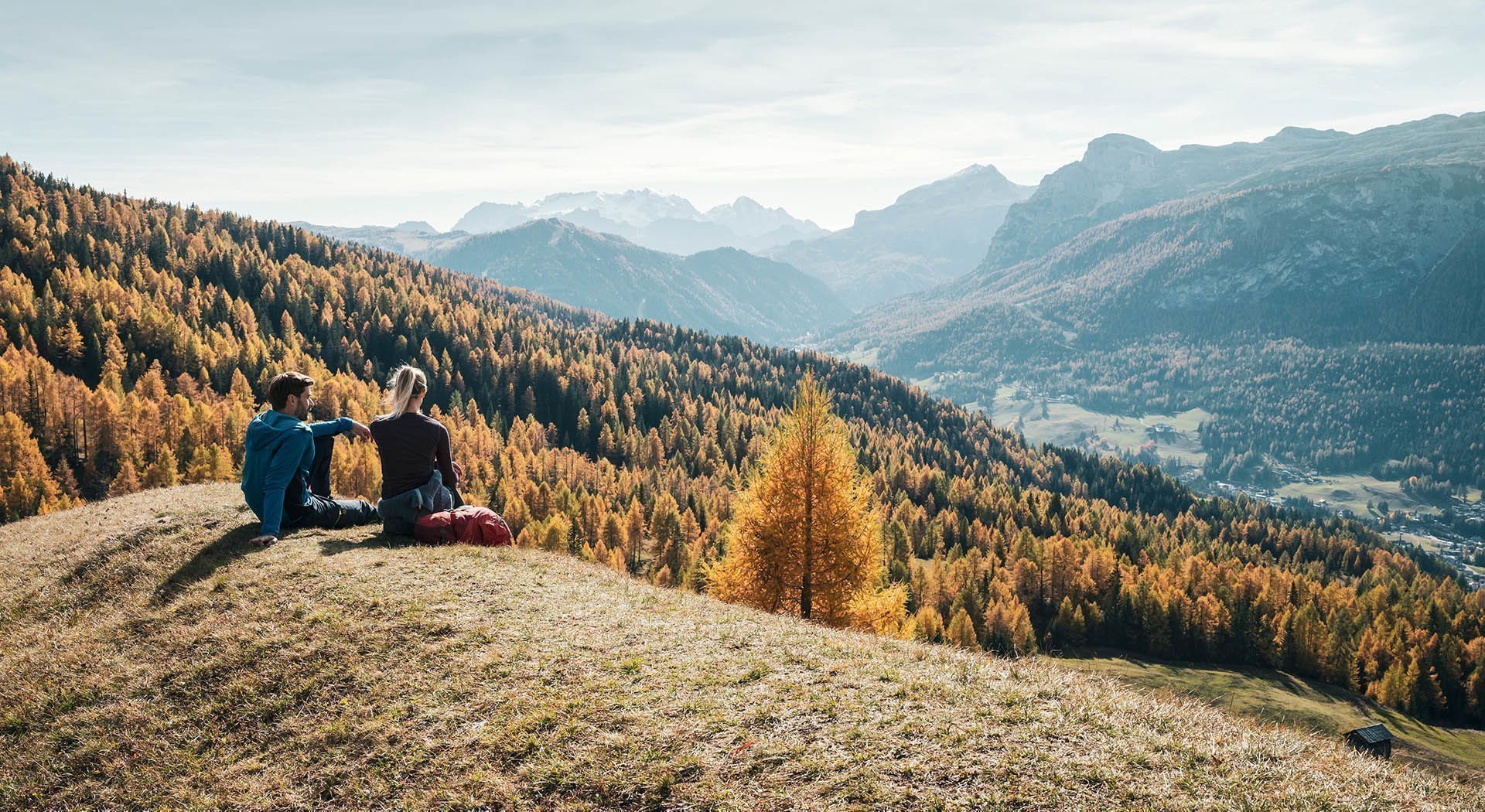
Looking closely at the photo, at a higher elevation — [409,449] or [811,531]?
[409,449]

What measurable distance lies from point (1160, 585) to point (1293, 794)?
403 ft

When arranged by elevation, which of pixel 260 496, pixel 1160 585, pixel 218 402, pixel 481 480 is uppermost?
pixel 260 496

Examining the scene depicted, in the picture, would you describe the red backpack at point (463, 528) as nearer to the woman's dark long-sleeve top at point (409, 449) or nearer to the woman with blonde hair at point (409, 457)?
the woman with blonde hair at point (409, 457)

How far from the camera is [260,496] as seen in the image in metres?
19.1

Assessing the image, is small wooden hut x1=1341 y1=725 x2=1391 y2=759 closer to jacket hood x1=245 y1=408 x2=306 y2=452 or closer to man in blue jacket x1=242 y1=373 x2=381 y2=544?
man in blue jacket x1=242 y1=373 x2=381 y2=544

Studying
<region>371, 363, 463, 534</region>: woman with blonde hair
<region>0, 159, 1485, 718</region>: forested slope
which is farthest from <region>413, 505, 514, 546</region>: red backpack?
<region>0, 159, 1485, 718</region>: forested slope

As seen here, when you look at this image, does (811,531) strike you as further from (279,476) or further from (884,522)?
(884,522)

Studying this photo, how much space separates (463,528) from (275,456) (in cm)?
496

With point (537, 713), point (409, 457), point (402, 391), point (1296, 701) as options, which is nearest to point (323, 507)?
point (409, 457)

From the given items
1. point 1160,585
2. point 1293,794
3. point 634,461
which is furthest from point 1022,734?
point 634,461

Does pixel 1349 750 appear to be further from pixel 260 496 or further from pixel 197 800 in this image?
pixel 260 496

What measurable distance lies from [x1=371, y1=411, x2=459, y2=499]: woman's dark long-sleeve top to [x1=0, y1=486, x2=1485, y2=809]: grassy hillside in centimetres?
239

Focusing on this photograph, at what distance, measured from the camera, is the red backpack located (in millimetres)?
19625

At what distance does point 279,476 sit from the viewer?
18.5m
